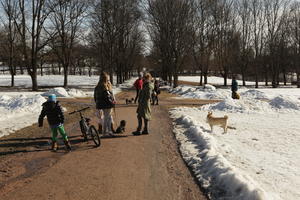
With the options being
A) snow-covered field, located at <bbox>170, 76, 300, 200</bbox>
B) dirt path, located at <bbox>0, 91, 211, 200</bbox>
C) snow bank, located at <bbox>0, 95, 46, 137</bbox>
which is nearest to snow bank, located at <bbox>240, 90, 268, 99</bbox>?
snow-covered field, located at <bbox>170, 76, 300, 200</bbox>

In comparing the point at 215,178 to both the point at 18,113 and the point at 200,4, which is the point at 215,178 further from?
the point at 200,4

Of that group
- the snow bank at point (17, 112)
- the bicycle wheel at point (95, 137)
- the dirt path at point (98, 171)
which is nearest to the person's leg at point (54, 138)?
the dirt path at point (98, 171)

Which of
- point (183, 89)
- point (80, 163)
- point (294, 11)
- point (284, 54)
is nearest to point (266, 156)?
point (80, 163)

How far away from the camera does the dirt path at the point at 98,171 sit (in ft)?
15.6

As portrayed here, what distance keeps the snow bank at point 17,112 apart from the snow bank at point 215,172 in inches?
247

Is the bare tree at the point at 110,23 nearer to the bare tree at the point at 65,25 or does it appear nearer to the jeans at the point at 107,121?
the bare tree at the point at 65,25

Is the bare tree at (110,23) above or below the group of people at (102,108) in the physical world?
above

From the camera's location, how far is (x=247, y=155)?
701cm

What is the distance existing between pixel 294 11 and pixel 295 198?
158ft

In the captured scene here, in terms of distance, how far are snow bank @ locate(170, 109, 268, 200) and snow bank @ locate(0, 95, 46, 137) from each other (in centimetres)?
628

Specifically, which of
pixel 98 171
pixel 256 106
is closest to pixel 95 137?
pixel 98 171

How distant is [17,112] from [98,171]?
9747 millimetres

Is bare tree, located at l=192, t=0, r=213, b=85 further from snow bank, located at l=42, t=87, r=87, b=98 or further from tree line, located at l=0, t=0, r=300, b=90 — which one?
snow bank, located at l=42, t=87, r=87, b=98

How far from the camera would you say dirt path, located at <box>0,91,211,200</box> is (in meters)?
4.75
